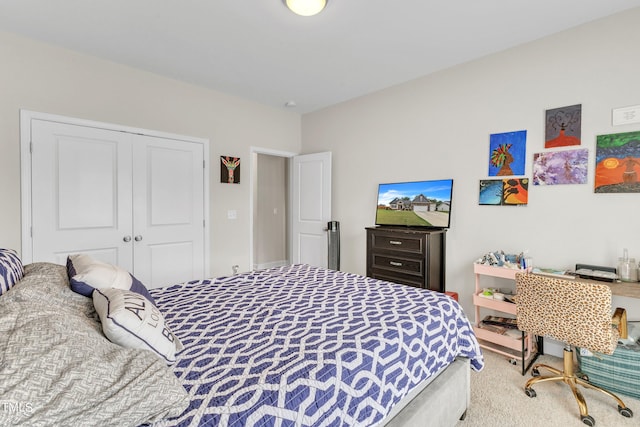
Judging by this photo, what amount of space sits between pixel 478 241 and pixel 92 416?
318 centimetres

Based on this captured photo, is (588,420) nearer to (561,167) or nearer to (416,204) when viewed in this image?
(561,167)

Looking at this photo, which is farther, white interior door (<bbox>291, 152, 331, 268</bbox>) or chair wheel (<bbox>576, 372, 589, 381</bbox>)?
white interior door (<bbox>291, 152, 331, 268</bbox>)

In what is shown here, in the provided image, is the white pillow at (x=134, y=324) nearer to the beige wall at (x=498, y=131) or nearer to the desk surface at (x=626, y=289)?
the desk surface at (x=626, y=289)

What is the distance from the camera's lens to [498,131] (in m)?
2.96

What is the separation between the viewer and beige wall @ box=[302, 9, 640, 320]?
7.87 ft

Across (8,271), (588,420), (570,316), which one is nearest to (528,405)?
(588,420)

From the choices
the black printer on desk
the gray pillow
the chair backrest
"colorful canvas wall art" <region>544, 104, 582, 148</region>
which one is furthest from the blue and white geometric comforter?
"colorful canvas wall art" <region>544, 104, 582, 148</region>

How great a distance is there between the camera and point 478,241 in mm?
3107

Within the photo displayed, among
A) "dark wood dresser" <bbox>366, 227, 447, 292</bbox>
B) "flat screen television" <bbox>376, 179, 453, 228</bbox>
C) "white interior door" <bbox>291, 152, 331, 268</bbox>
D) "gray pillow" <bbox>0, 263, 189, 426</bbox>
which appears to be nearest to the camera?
"gray pillow" <bbox>0, 263, 189, 426</bbox>

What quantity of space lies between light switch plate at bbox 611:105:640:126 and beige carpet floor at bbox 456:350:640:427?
193 centimetres

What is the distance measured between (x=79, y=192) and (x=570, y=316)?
4016 mm

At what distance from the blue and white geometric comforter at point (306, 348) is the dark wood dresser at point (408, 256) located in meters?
0.99

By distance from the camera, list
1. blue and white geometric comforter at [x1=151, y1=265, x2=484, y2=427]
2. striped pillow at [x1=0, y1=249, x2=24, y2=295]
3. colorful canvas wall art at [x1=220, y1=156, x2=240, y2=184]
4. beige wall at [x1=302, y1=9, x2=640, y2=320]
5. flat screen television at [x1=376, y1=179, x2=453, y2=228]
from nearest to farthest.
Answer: blue and white geometric comforter at [x1=151, y1=265, x2=484, y2=427] < striped pillow at [x1=0, y1=249, x2=24, y2=295] < beige wall at [x1=302, y1=9, x2=640, y2=320] < flat screen television at [x1=376, y1=179, x2=453, y2=228] < colorful canvas wall art at [x1=220, y1=156, x2=240, y2=184]

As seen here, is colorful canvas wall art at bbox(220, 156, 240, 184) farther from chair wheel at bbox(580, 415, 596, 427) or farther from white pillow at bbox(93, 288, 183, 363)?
chair wheel at bbox(580, 415, 596, 427)
